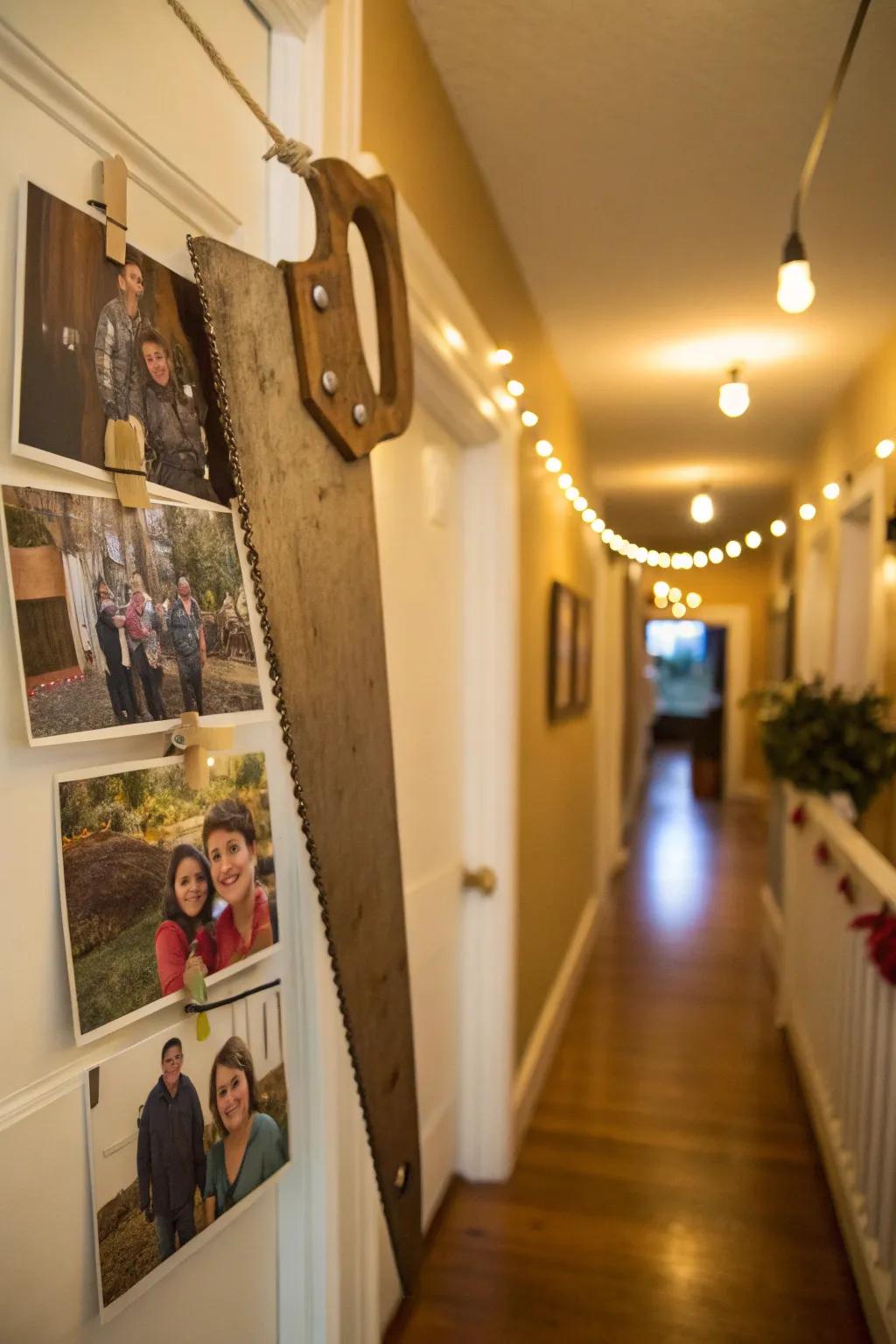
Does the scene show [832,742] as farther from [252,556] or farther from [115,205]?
[115,205]

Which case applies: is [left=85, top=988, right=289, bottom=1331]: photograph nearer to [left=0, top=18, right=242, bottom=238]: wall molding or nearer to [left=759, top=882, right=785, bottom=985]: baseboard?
[left=0, top=18, right=242, bottom=238]: wall molding

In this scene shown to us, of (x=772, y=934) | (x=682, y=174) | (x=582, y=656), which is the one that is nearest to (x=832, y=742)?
(x=582, y=656)

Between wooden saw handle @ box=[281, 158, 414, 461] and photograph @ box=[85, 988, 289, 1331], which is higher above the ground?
wooden saw handle @ box=[281, 158, 414, 461]

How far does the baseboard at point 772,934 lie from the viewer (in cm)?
416

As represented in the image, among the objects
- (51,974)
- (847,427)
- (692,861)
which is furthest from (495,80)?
(692,861)

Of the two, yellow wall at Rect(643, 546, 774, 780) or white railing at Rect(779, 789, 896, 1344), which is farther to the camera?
yellow wall at Rect(643, 546, 774, 780)

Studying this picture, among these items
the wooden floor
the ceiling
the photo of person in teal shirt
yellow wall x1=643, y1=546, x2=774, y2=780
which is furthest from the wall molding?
yellow wall x1=643, y1=546, x2=774, y2=780

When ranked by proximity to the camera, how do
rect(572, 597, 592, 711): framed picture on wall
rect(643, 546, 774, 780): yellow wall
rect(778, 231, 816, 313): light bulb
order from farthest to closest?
rect(643, 546, 774, 780): yellow wall
rect(572, 597, 592, 711): framed picture on wall
rect(778, 231, 816, 313): light bulb

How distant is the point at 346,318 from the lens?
937 millimetres

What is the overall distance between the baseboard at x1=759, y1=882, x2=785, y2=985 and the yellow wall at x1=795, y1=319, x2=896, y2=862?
126 cm

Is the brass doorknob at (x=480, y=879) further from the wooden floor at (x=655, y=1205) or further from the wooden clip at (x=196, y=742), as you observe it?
the wooden clip at (x=196, y=742)

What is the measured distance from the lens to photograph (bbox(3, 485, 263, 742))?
71 centimetres

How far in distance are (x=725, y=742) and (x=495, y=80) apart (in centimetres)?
864

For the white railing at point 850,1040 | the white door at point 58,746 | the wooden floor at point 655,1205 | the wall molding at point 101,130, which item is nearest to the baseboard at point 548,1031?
the wooden floor at point 655,1205
